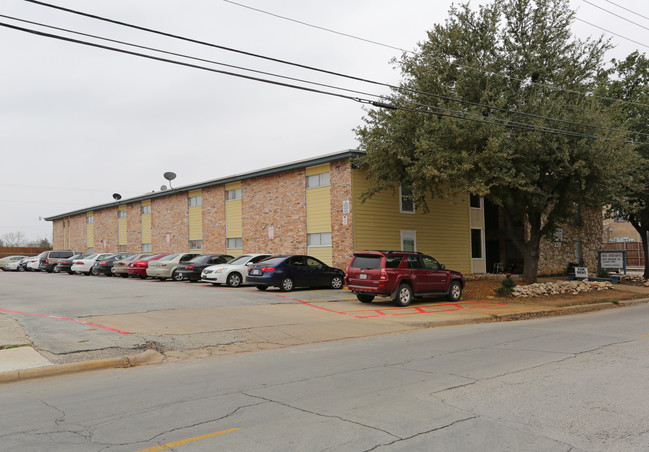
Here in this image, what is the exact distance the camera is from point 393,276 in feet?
54.2

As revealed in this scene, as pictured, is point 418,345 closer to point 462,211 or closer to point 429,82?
point 429,82

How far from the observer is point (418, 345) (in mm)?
10320

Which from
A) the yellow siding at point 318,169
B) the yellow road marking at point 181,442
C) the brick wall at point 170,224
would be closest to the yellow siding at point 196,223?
the brick wall at point 170,224

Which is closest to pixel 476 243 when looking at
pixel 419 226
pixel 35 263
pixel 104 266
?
pixel 419 226

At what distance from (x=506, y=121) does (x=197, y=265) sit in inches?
625

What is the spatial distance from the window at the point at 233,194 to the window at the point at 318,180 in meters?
6.76

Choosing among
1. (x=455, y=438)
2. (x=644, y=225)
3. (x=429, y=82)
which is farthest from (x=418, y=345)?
(x=644, y=225)

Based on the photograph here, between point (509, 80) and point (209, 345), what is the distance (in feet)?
55.1

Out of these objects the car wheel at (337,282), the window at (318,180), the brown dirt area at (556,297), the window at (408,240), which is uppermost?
the window at (318,180)

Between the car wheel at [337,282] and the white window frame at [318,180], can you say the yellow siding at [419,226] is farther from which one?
the car wheel at [337,282]

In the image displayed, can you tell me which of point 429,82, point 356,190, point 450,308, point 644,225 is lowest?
point 450,308

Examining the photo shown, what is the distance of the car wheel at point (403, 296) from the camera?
1678 cm

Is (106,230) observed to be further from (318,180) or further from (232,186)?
(318,180)

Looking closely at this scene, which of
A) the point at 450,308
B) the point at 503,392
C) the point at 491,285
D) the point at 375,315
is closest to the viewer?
the point at 503,392
